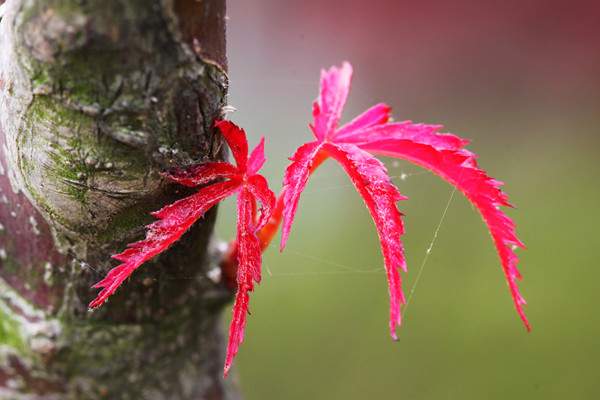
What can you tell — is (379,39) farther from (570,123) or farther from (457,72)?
(570,123)

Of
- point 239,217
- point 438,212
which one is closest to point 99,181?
point 239,217

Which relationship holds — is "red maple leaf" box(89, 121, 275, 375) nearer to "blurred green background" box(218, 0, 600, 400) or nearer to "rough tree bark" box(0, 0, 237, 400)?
"rough tree bark" box(0, 0, 237, 400)

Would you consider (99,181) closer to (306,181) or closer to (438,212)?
(306,181)

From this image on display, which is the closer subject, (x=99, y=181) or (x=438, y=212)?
(x=99, y=181)

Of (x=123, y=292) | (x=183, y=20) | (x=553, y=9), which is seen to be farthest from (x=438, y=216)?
(x=183, y=20)

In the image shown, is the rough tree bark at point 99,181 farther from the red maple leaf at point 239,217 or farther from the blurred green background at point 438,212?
the blurred green background at point 438,212

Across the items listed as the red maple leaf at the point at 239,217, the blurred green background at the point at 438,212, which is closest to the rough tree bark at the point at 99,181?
the red maple leaf at the point at 239,217
